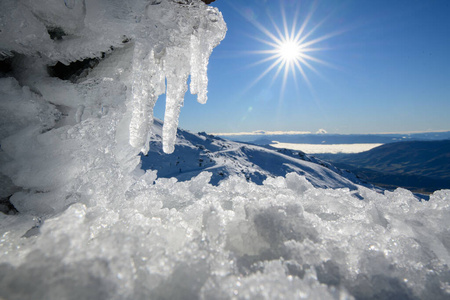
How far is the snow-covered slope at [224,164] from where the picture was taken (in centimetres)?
2748

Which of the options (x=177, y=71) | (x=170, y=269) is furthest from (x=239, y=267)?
(x=177, y=71)

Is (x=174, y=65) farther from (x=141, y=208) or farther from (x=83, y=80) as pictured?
(x=141, y=208)

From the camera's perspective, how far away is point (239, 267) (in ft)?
4.90

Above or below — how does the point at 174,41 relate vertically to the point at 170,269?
above

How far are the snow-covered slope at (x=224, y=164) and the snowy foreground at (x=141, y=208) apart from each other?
20296mm

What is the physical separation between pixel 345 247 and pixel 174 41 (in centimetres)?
294

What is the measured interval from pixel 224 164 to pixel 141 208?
29.1 meters

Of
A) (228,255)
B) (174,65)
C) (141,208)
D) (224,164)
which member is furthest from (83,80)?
(224,164)

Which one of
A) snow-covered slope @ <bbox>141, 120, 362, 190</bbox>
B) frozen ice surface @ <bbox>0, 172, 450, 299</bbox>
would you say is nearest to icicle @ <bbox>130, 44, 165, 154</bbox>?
frozen ice surface @ <bbox>0, 172, 450, 299</bbox>

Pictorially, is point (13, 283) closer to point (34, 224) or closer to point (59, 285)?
point (59, 285)

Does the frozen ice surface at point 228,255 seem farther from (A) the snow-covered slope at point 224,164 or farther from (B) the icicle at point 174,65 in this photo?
(A) the snow-covered slope at point 224,164

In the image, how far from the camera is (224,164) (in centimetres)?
3155

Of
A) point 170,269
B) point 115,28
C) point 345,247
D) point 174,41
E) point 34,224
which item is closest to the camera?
point 170,269

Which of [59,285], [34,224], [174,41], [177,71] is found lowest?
[34,224]
